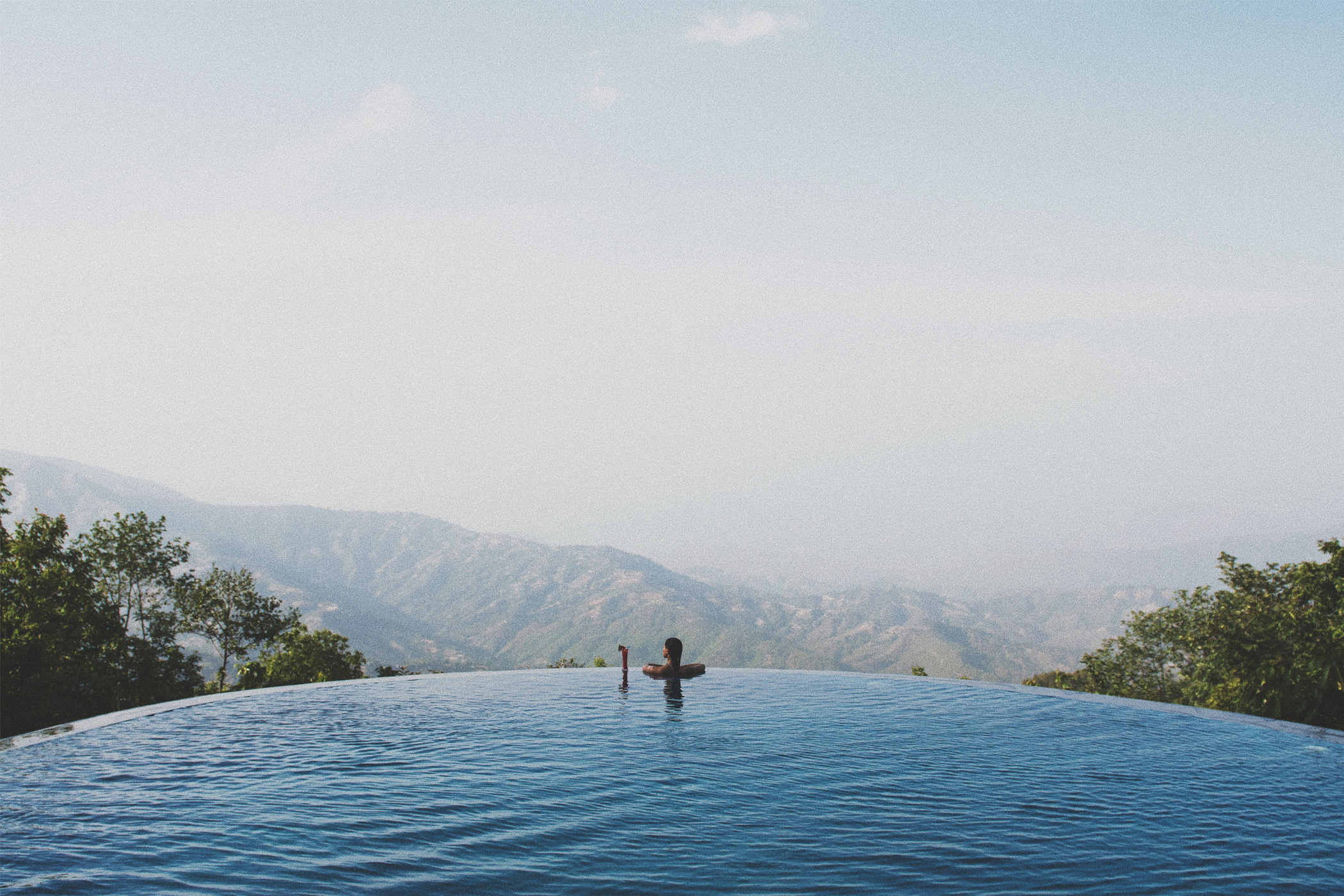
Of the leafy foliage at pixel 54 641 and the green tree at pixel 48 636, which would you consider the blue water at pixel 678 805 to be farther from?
the leafy foliage at pixel 54 641

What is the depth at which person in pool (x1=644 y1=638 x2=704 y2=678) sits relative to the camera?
25.7 meters

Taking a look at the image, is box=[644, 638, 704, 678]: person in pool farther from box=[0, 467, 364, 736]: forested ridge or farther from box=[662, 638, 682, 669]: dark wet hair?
box=[0, 467, 364, 736]: forested ridge

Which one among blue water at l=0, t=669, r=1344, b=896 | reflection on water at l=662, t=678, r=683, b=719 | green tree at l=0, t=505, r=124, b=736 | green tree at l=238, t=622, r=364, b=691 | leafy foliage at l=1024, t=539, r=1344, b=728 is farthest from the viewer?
green tree at l=238, t=622, r=364, b=691

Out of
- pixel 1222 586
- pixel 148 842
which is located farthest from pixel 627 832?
pixel 1222 586

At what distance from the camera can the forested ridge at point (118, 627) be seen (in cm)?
3856

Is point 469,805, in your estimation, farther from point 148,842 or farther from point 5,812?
point 5,812

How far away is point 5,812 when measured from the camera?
36.9ft

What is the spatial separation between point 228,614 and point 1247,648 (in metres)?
84.3

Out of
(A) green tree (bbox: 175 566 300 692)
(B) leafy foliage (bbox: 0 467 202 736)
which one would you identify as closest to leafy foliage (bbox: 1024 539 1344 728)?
(B) leafy foliage (bbox: 0 467 202 736)

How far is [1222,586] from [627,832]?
222 feet

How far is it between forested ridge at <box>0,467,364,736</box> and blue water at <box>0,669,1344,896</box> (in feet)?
84.9

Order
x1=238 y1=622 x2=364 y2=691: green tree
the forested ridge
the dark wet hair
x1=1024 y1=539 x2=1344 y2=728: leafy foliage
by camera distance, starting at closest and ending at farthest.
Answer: x1=1024 y1=539 x2=1344 y2=728: leafy foliage, the dark wet hair, the forested ridge, x1=238 y1=622 x2=364 y2=691: green tree

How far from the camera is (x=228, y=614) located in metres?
81.1

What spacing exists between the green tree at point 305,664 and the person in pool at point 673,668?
35206 millimetres
